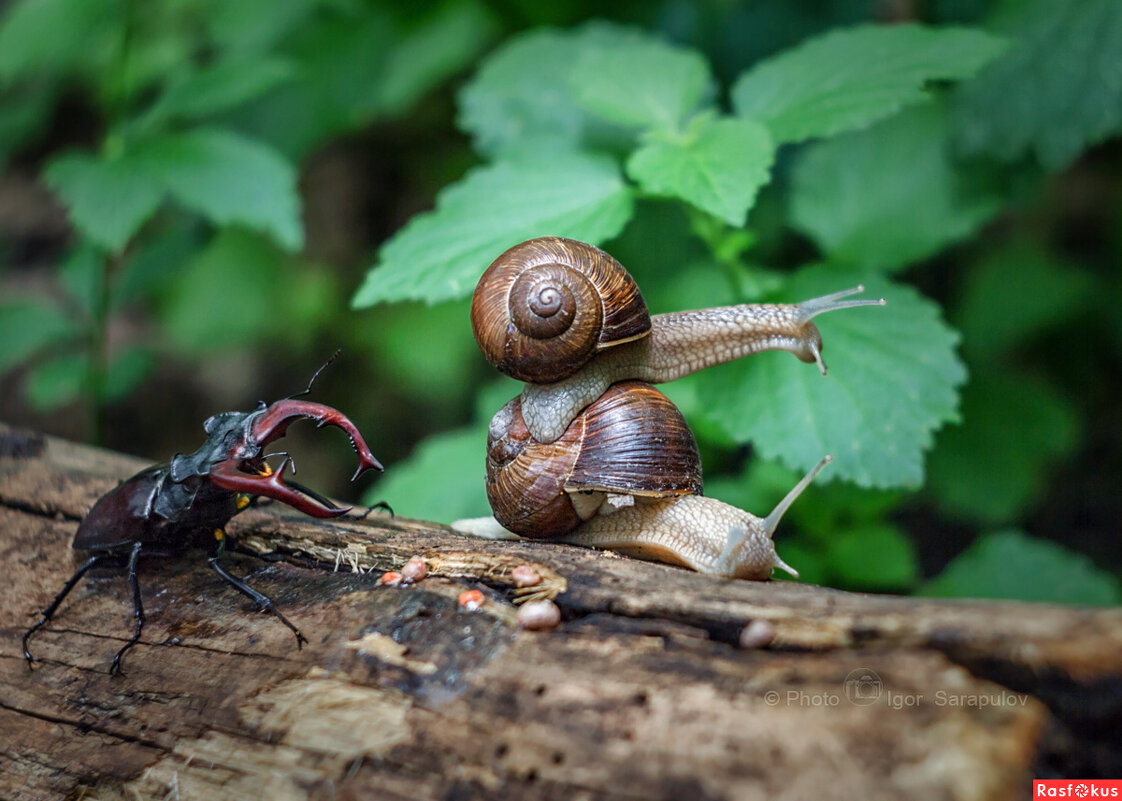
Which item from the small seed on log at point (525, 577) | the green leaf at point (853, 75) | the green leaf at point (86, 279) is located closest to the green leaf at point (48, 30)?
the green leaf at point (86, 279)

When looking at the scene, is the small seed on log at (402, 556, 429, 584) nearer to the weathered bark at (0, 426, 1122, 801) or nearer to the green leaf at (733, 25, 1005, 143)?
the weathered bark at (0, 426, 1122, 801)

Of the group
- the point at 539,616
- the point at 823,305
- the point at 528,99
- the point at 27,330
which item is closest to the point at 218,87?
the point at 528,99

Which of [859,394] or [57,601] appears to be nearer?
[57,601]

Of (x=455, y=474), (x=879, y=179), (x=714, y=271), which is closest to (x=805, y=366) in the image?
(x=714, y=271)

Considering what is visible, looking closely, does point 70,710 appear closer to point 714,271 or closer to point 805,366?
point 805,366

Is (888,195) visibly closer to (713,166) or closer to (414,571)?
(713,166)
